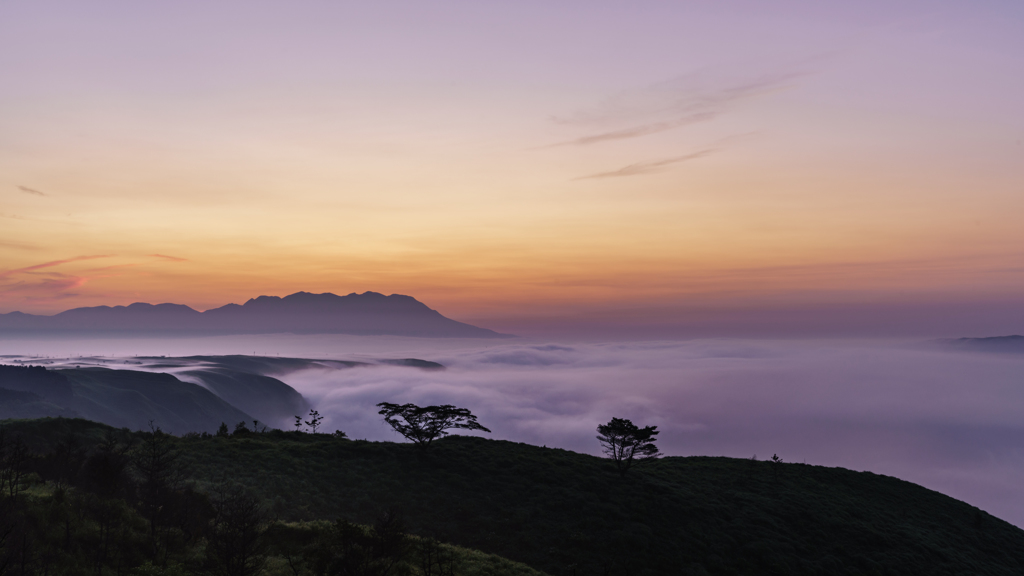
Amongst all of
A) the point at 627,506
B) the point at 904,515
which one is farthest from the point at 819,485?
the point at 627,506

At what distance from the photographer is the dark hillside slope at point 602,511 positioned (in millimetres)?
30469

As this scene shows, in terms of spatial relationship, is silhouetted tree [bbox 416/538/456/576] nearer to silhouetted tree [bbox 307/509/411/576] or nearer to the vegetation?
the vegetation

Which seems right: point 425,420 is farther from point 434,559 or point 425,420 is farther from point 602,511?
point 434,559

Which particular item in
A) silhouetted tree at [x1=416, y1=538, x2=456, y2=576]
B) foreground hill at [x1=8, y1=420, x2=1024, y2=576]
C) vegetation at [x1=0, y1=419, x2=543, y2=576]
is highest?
vegetation at [x1=0, y1=419, x2=543, y2=576]

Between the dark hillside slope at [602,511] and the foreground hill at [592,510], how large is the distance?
0.42 feet

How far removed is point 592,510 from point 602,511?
679mm

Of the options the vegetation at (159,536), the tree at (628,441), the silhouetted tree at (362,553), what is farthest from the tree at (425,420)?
the silhouetted tree at (362,553)

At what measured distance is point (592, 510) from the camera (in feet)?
115

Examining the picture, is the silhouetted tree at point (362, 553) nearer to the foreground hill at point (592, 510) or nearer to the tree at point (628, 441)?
the foreground hill at point (592, 510)

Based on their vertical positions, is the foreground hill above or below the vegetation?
below

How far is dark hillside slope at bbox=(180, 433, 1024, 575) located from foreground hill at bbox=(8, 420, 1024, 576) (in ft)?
0.42

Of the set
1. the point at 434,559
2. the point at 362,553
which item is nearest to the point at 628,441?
the point at 434,559

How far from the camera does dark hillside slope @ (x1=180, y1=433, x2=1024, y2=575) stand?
100.0 feet

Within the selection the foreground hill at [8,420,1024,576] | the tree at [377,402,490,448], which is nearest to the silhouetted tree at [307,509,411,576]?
the foreground hill at [8,420,1024,576]
